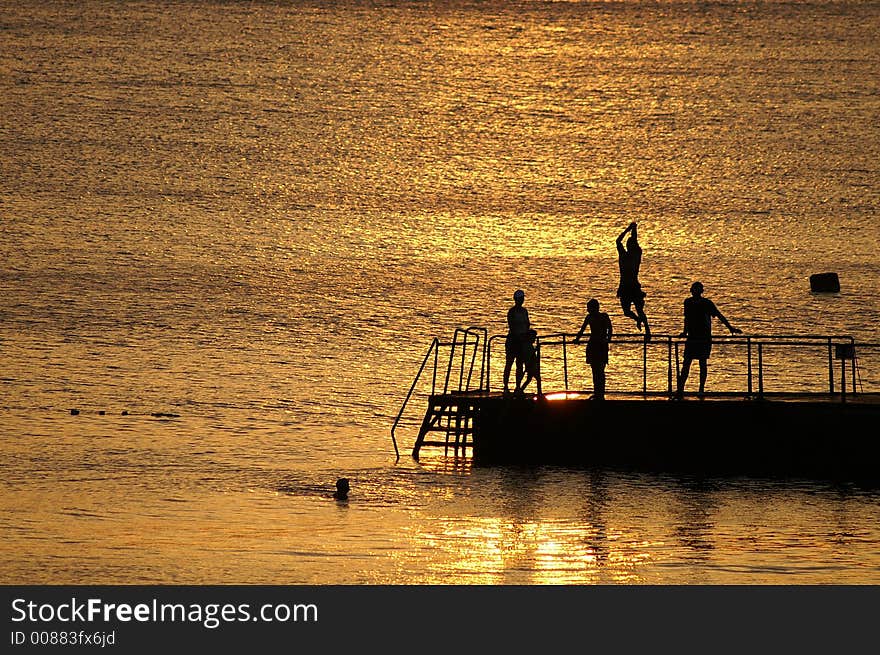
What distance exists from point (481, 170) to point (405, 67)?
1591 inches

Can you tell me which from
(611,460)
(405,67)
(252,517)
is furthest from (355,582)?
(405,67)

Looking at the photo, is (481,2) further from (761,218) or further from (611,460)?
(611,460)

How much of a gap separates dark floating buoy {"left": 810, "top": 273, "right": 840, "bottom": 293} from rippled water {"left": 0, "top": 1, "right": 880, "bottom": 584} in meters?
1.13

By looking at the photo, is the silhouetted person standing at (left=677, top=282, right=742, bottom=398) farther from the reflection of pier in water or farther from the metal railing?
the reflection of pier in water

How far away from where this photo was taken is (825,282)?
287ft

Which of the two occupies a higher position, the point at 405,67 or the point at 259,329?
the point at 405,67

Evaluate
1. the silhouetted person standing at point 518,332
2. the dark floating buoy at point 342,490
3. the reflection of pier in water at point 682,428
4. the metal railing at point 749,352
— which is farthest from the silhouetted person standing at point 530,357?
the dark floating buoy at point 342,490

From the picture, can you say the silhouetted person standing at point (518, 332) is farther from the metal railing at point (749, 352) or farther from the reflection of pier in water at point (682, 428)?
the reflection of pier in water at point (682, 428)

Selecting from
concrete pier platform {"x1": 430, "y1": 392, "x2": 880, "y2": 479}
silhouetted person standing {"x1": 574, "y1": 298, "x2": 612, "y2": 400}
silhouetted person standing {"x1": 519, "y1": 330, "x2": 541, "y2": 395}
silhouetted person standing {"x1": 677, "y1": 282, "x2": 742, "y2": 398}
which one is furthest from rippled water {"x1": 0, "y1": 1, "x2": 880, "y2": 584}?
silhouetted person standing {"x1": 677, "y1": 282, "x2": 742, "y2": 398}

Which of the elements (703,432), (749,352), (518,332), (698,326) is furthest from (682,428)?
(518,332)

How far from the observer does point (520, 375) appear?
36312 millimetres

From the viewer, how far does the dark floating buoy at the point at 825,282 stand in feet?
286

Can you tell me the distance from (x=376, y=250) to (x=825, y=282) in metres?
22.9

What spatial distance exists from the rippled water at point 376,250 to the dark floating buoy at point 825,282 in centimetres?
113
